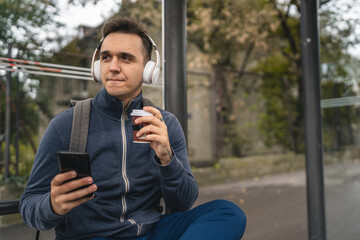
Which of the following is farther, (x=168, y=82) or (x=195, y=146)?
(x=195, y=146)

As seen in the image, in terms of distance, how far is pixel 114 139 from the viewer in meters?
1.64

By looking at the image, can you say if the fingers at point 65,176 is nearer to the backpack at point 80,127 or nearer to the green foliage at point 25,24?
the backpack at point 80,127

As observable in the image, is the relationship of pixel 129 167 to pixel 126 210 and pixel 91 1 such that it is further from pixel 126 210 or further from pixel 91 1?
pixel 91 1

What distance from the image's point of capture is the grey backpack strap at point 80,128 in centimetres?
156

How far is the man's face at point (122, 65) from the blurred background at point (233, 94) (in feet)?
1.54

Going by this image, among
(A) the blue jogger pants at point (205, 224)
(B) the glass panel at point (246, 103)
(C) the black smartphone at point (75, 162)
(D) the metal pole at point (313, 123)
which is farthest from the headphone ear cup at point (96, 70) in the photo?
(B) the glass panel at point (246, 103)

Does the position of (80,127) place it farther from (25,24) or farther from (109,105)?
(25,24)

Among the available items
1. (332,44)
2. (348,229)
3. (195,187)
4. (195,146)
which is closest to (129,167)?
(195,187)

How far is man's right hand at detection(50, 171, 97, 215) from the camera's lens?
3.94 feet

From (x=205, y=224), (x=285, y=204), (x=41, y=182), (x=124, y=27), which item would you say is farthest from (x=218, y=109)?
(x=41, y=182)

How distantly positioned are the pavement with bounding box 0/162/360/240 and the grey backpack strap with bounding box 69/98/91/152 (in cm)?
57

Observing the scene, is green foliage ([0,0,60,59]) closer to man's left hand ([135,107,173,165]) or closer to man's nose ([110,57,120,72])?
man's nose ([110,57,120,72])

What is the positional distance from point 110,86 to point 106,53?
0.61 feet

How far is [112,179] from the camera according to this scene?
1.59 m
